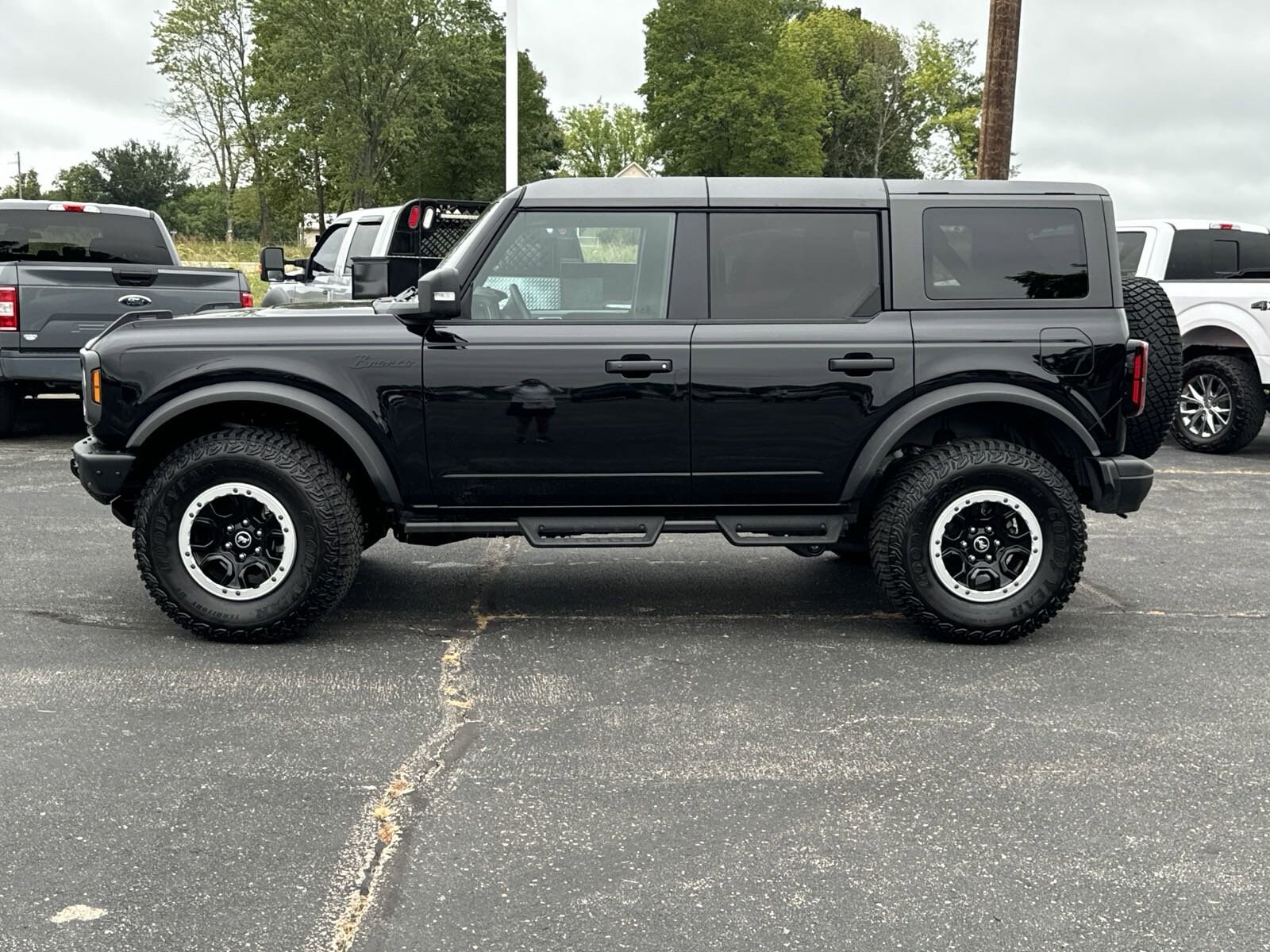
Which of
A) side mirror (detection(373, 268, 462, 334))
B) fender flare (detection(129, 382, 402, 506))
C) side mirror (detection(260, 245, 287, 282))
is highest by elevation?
side mirror (detection(260, 245, 287, 282))

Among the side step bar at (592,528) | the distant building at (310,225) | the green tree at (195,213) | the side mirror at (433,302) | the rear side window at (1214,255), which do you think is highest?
the green tree at (195,213)

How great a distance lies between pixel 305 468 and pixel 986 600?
277 centimetres

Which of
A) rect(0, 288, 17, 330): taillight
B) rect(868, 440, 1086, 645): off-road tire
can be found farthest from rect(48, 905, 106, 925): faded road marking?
rect(0, 288, 17, 330): taillight

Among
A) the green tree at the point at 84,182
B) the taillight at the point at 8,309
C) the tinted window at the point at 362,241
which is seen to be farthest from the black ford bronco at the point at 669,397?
the green tree at the point at 84,182

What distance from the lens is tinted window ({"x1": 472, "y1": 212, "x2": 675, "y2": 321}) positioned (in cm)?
560

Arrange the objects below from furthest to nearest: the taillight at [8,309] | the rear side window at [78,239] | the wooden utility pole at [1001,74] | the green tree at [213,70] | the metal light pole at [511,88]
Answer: the green tree at [213,70]
the metal light pole at [511,88]
the wooden utility pole at [1001,74]
the rear side window at [78,239]
the taillight at [8,309]

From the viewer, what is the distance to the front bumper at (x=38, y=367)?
430 inches

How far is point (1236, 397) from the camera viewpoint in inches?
457

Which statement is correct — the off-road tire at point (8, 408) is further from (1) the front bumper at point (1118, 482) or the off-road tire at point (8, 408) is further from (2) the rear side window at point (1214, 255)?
(2) the rear side window at point (1214, 255)

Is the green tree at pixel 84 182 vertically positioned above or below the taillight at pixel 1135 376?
above

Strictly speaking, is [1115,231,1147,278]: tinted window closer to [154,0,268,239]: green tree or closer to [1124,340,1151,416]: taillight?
[1124,340,1151,416]: taillight

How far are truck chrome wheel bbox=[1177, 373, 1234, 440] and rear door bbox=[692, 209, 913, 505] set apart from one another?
7.24 meters

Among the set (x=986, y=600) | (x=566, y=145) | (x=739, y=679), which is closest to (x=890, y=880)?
(x=739, y=679)

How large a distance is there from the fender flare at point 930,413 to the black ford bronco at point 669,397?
1cm
